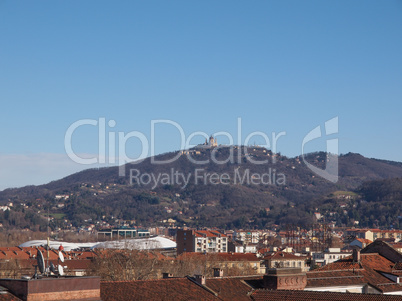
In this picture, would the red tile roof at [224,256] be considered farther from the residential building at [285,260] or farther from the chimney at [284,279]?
the chimney at [284,279]

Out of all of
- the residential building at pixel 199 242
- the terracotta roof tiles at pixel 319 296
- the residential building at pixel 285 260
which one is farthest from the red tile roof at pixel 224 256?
the terracotta roof tiles at pixel 319 296

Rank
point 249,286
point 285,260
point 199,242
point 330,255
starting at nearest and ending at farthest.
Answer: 1. point 249,286
2. point 285,260
3. point 330,255
4. point 199,242

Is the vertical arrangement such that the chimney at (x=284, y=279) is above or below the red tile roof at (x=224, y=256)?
above

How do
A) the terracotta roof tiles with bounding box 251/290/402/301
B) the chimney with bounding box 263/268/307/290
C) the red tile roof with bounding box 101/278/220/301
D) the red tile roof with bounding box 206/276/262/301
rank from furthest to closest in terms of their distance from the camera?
the chimney with bounding box 263/268/307/290
the red tile roof with bounding box 206/276/262/301
the terracotta roof tiles with bounding box 251/290/402/301
the red tile roof with bounding box 101/278/220/301


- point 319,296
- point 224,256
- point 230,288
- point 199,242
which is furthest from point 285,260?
point 319,296

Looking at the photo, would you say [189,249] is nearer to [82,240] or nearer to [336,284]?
[82,240]

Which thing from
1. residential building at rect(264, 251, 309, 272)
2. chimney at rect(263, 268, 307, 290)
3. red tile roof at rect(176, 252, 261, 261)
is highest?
chimney at rect(263, 268, 307, 290)

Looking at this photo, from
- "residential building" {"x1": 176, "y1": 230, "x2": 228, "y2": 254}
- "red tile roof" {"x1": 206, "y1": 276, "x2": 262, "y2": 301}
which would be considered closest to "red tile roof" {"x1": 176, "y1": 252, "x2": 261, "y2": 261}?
"residential building" {"x1": 176, "y1": 230, "x2": 228, "y2": 254}

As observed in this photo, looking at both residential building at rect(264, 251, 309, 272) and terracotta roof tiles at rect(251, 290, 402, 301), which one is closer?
terracotta roof tiles at rect(251, 290, 402, 301)

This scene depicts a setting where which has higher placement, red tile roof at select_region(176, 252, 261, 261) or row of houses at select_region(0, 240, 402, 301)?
row of houses at select_region(0, 240, 402, 301)

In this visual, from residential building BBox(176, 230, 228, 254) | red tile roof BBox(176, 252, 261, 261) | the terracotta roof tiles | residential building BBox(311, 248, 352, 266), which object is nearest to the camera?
the terracotta roof tiles

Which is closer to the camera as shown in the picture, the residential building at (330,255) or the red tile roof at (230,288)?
the red tile roof at (230,288)

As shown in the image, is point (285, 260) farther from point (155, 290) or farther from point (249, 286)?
point (155, 290)

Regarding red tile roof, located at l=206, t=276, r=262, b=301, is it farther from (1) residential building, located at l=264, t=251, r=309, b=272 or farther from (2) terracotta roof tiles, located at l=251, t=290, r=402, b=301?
(1) residential building, located at l=264, t=251, r=309, b=272
